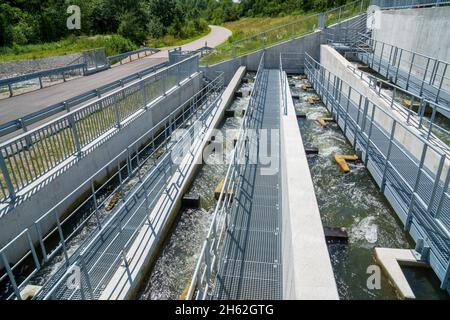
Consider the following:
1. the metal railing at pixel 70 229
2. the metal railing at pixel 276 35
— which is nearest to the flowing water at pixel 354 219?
the metal railing at pixel 70 229

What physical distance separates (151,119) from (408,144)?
28.8ft

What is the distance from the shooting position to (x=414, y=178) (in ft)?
21.7

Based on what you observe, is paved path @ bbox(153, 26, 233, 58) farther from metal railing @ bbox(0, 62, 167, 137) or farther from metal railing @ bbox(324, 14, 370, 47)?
metal railing @ bbox(0, 62, 167, 137)

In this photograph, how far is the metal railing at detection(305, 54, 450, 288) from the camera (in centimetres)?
481

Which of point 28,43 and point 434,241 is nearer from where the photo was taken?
point 434,241

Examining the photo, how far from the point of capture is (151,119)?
488 inches

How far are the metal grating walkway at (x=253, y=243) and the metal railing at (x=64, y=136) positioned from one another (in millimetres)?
4179

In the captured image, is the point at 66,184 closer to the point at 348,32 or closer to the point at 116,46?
the point at 348,32

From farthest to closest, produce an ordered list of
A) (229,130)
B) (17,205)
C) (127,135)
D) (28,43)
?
(28,43) → (229,130) → (127,135) → (17,205)

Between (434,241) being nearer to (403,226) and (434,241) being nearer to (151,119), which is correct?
(403,226)

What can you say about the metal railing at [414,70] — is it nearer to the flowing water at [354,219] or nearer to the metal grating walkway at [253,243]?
the flowing water at [354,219]

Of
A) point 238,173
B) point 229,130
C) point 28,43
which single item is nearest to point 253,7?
point 28,43

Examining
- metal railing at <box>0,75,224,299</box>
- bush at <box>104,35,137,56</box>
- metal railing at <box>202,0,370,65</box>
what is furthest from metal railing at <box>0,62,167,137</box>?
bush at <box>104,35,137,56</box>

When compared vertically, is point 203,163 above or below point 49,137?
below
